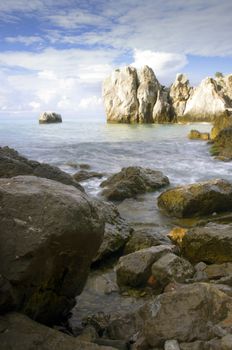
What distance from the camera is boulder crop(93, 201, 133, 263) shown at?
8.51 m

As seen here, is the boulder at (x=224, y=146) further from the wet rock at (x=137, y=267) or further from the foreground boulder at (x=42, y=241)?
the foreground boulder at (x=42, y=241)

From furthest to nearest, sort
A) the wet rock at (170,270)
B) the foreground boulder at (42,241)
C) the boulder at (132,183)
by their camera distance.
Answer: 1. the boulder at (132,183)
2. the wet rock at (170,270)
3. the foreground boulder at (42,241)

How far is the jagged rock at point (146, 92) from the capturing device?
76562 mm

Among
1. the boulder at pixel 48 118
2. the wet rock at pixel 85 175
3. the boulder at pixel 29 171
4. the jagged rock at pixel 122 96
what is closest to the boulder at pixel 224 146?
the wet rock at pixel 85 175

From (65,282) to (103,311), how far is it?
1.29 m

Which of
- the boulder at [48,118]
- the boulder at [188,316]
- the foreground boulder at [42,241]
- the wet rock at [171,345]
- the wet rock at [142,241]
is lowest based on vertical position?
the wet rock at [142,241]

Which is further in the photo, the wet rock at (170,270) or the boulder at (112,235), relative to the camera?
the boulder at (112,235)

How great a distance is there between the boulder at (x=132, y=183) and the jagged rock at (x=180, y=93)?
64144 mm

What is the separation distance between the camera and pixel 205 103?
7612 centimetres

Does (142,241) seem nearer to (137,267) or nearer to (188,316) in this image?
(137,267)

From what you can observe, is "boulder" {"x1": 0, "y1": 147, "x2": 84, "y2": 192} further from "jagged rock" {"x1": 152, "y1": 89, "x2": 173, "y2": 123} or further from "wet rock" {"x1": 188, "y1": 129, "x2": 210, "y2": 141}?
"jagged rock" {"x1": 152, "y1": 89, "x2": 173, "y2": 123}

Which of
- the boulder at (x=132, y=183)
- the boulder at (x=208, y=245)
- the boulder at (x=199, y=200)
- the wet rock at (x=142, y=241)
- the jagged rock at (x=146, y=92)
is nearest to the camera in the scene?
the boulder at (x=208, y=245)

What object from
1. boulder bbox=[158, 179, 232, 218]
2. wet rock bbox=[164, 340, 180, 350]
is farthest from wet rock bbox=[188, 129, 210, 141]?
wet rock bbox=[164, 340, 180, 350]

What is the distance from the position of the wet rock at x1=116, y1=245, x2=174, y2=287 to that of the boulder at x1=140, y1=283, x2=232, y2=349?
1.88m
